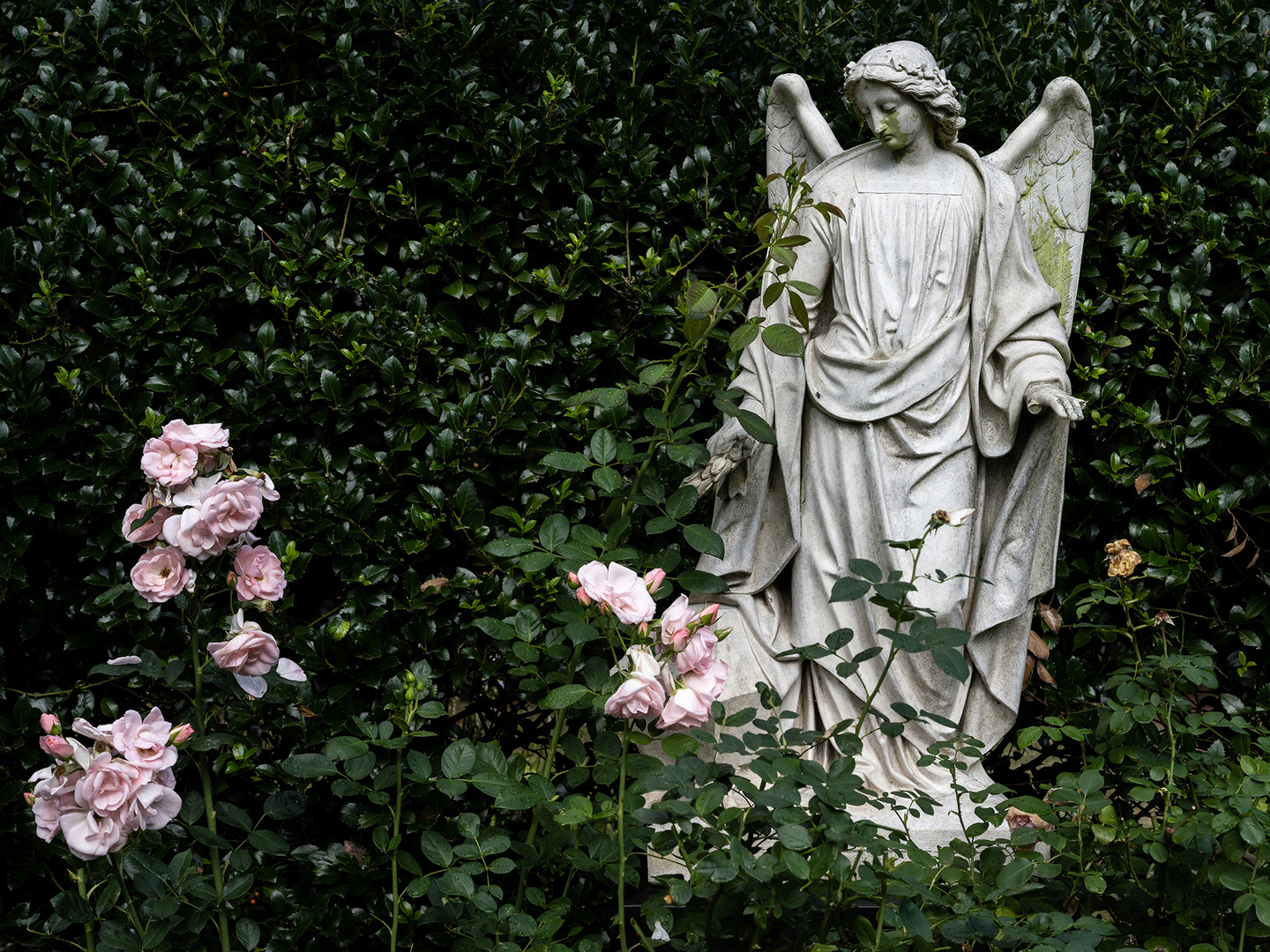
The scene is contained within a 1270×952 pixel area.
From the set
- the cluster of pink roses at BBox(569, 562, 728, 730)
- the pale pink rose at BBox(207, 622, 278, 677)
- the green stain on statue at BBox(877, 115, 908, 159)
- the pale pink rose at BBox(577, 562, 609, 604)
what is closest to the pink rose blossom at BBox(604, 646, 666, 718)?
the cluster of pink roses at BBox(569, 562, 728, 730)

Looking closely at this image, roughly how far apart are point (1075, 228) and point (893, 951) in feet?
7.31

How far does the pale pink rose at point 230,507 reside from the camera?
2107 millimetres

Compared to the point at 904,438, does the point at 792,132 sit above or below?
above

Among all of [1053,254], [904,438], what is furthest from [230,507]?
[1053,254]

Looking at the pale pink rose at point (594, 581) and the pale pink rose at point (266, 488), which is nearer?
the pale pink rose at point (594, 581)

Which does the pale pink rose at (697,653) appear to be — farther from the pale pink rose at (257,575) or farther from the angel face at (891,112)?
the angel face at (891,112)

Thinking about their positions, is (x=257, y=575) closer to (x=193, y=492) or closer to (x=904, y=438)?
(x=193, y=492)

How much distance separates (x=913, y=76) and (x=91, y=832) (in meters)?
2.55

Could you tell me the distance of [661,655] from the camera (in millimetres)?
2105

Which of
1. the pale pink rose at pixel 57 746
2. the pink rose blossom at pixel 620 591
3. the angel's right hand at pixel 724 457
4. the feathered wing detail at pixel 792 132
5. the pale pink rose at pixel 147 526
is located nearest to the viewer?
the pale pink rose at pixel 57 746

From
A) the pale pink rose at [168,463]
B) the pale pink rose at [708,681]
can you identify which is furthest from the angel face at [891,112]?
the pale pink rose at [168,463]

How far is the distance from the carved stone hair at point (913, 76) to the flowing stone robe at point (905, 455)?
0.56ft

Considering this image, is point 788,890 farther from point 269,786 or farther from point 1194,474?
point 1194,474

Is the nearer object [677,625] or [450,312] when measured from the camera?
[677,625]
